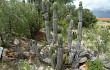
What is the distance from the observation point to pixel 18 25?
21.4 m

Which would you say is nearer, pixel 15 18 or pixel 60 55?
pixel 60 55

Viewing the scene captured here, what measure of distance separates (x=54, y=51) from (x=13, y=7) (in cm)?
489

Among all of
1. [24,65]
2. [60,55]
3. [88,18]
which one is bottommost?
[24,65]

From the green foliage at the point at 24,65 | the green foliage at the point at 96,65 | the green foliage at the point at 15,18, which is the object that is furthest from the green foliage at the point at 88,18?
Answer: the green foliage at the point at 24,65

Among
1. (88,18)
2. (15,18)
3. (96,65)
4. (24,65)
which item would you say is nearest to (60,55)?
(24,65)

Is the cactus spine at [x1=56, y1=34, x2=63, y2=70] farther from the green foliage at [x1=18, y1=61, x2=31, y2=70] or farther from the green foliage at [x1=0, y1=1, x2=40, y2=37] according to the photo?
the green foliage at [x1=0, y1=1, x2=40, y2=37]

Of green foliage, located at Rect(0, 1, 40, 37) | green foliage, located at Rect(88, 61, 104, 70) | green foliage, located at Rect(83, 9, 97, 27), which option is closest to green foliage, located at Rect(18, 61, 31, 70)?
green foliage, located at Rect(0, 1, 40, 37)

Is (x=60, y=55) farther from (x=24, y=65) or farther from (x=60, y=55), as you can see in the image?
(x=24, y=65)

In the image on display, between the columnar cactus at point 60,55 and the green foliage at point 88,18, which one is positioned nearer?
the columnar cactus at point 60,55

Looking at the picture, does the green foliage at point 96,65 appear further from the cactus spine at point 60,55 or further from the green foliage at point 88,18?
the green foliage at point 88,18

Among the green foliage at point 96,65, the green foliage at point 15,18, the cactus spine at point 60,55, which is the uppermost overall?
the green foliage at point 15,18

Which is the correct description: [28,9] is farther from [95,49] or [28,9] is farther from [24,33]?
[95,49]

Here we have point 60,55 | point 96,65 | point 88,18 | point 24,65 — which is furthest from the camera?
point 88,18

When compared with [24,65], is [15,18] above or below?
above
